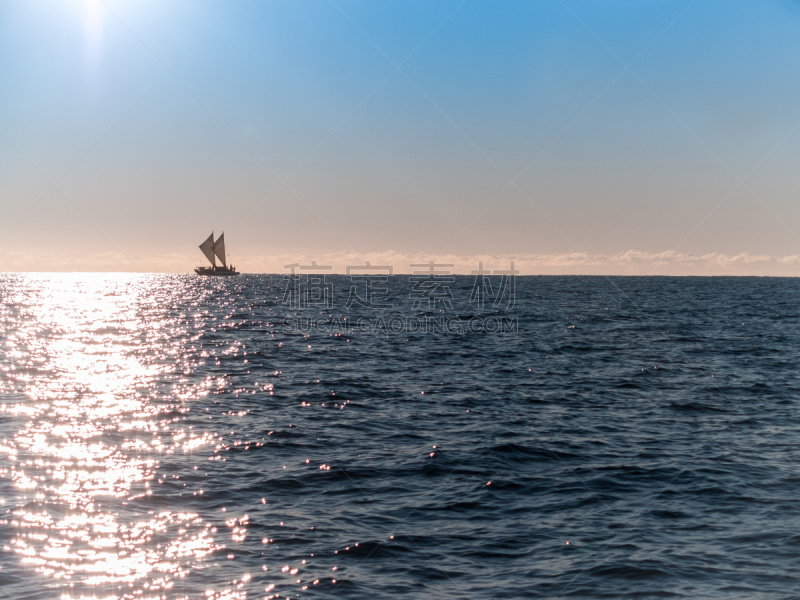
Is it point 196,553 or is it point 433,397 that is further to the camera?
point 433,397

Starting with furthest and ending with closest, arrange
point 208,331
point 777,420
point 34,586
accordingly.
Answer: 1. point 208,331
2. point 777,420
3. point 34,586

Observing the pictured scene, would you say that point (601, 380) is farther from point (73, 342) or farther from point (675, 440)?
point (73, 342)

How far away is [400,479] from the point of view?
47.7ft

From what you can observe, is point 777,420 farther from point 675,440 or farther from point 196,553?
Result: point 196,553

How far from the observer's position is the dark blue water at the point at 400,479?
32.6 ft

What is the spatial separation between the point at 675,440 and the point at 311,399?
13334 millimetres

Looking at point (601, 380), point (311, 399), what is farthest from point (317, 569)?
point (601, 380)

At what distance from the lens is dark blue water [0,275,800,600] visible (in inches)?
Result: 392

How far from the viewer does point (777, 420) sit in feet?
66.3

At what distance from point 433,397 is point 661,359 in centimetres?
1690

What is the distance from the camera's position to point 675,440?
17766 mm

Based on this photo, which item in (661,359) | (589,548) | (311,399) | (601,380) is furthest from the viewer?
(661,359)

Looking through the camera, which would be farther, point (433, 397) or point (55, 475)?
point (433, 397)

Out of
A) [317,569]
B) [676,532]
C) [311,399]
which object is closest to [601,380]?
[311,399]
